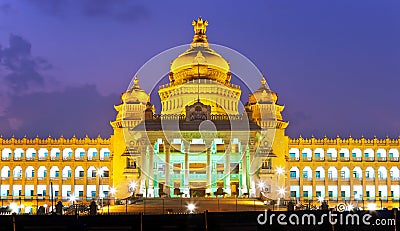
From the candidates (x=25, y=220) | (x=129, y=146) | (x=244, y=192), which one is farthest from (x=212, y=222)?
(x=129, y=146)

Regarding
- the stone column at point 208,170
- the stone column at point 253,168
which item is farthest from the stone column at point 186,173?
the stone column at point 253,168

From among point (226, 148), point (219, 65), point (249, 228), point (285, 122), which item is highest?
point (219, 65)

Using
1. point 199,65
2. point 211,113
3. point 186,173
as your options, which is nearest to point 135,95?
point 199,65

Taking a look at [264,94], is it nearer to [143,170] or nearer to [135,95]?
[135,95]

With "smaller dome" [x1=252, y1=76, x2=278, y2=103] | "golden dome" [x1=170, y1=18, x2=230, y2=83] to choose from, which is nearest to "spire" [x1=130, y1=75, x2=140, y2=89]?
"golden dome" [x1=170, y1=18, x2=230, y2=83]

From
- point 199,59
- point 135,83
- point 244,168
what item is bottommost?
point 244,168

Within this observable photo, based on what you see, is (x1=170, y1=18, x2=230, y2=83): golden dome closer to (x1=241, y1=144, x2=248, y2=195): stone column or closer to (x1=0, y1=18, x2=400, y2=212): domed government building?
(x1=0, y1=18, x2=400, y2=212): domed government building

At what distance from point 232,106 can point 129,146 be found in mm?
19698

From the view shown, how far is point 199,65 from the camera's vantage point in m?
101

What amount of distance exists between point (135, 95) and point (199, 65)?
36.3ft

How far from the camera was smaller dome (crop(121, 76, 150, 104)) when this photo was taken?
97.8 metres

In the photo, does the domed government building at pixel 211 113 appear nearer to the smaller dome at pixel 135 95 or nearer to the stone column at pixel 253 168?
the smaller dome at pixel 135 95

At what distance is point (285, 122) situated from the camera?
96750 mm

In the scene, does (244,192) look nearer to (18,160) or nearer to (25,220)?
(18,160)
